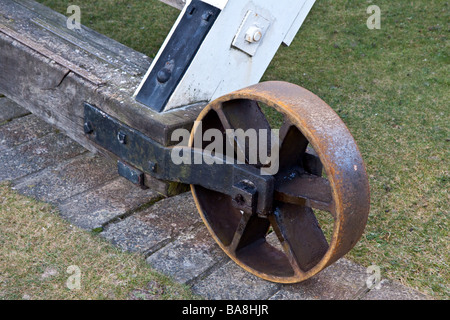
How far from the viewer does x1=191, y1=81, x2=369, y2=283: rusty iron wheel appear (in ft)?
8.50

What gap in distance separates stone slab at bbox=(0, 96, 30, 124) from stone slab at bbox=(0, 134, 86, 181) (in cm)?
40

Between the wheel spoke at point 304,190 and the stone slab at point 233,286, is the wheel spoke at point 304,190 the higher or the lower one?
the higher one

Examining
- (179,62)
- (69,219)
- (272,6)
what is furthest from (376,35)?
(69,219)

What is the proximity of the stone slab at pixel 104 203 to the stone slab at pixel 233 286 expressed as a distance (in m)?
0.73

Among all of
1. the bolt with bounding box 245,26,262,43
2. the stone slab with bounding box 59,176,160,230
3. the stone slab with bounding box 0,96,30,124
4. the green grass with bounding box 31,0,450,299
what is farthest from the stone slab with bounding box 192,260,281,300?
the stone slab with bounding box 0,96,30,124

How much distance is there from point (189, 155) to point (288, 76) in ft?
8.08

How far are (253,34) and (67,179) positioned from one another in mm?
1446

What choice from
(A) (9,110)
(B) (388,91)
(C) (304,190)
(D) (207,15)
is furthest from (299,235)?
(A) (9,110)

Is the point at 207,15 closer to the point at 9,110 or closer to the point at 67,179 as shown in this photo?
the point at 67,179

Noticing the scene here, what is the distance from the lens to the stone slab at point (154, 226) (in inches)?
130

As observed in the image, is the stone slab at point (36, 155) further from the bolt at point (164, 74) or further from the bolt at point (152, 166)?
the bolt at point (164, 74)

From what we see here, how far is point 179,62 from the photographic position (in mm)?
3164

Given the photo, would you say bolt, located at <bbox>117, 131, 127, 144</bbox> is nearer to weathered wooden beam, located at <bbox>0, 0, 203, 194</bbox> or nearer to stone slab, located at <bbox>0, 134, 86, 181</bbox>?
weathered wooden beam, located at <bbox>0, 0, 203, 194</bbox>

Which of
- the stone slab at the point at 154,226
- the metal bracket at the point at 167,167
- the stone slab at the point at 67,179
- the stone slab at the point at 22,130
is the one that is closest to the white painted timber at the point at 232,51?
the metal bracket at the point at 167,167
